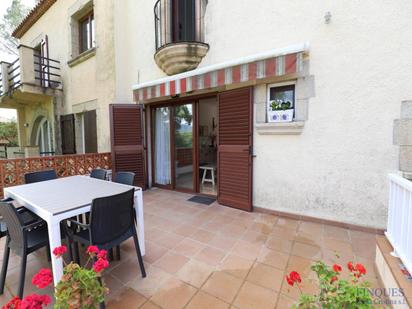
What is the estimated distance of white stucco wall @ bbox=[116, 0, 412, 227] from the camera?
3268 mm

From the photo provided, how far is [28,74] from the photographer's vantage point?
788 centimetres

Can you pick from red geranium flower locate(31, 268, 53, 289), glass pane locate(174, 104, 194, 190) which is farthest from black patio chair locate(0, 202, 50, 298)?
glass pane locate(174, 104, 194, 190)

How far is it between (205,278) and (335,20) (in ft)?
15.8

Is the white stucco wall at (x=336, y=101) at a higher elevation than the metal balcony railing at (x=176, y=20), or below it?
below

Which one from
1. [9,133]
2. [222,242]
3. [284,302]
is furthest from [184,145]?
[9,133]

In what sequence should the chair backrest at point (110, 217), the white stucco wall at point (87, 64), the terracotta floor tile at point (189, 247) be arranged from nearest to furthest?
the chair backrest at point (110, 217)
the terracotta floor tile at point (189, 247)
the white stucco wall at point (87, 64)

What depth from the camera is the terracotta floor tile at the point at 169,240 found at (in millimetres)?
3254

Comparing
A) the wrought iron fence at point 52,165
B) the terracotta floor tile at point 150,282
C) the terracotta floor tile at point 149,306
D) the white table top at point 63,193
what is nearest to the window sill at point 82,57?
the wrought iron fence at point 52,165

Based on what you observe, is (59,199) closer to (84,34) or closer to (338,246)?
(338,246)

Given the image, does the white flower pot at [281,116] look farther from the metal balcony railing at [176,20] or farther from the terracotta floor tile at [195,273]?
the terracotta floor tile at [195,273]

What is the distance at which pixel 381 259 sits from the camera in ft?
7.54

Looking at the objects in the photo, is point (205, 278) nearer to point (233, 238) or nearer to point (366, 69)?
point (233, 238)

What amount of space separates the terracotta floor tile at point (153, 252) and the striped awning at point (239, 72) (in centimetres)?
343

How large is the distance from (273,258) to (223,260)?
74 cm
